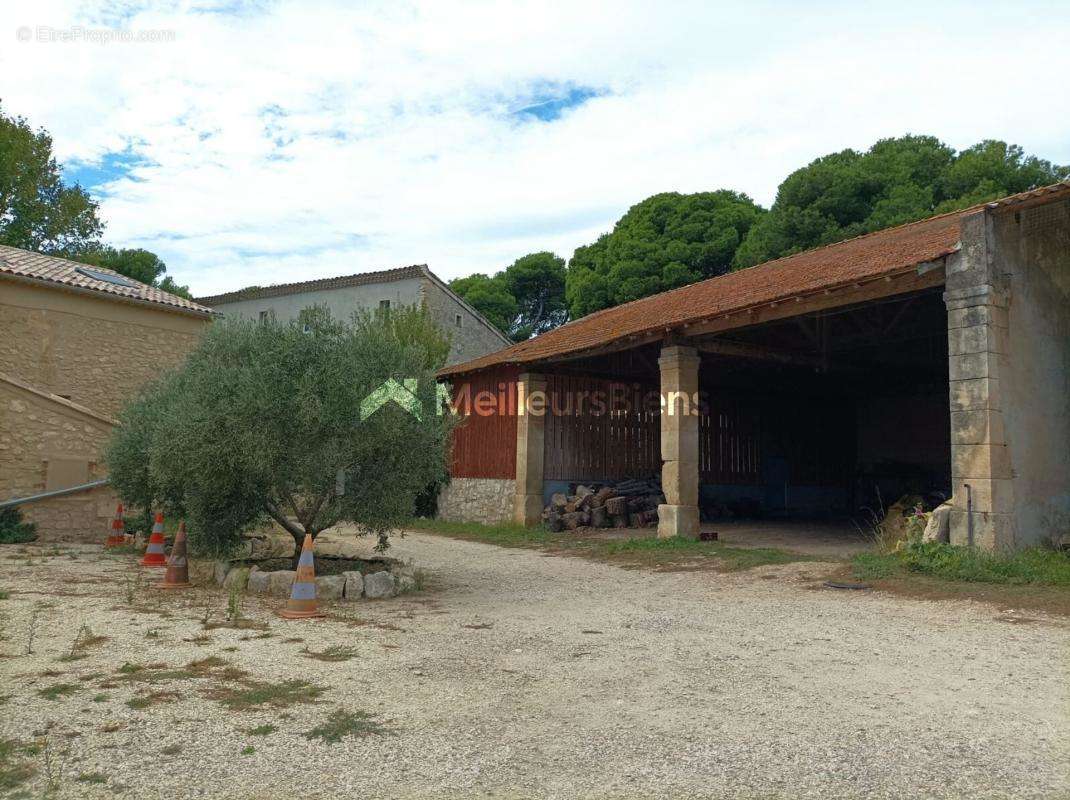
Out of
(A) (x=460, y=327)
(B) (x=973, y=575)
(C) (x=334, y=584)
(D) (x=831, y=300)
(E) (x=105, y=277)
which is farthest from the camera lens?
(A) (x=460, y=327)

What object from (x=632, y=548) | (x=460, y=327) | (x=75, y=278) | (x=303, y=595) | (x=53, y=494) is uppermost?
(x=460, y=327)

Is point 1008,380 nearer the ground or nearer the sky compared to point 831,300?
nearer the ground

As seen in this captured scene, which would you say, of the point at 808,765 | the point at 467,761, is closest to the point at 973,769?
the point at 808,765

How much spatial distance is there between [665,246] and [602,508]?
1909cm

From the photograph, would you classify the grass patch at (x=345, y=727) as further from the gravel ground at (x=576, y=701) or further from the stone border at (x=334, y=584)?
the stone border at (x=334, y=584)

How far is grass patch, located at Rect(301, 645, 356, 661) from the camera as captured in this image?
222 inches

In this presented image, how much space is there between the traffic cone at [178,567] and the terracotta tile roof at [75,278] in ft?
34.5

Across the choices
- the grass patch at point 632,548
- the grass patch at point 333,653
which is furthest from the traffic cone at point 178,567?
the grass patch at point 333,653

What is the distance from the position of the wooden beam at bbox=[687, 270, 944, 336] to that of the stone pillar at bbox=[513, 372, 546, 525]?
15.3 feet

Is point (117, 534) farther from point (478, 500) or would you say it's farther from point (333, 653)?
point (333, 653)

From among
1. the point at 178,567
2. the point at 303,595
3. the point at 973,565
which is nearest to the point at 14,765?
the point at 303,595

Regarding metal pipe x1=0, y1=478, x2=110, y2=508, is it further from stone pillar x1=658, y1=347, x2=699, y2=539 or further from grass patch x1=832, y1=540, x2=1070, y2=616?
grass patch x1=832, y1=540, x2=1070, y2=616

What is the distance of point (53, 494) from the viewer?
12945mm

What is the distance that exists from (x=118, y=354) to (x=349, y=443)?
12.7 meters
